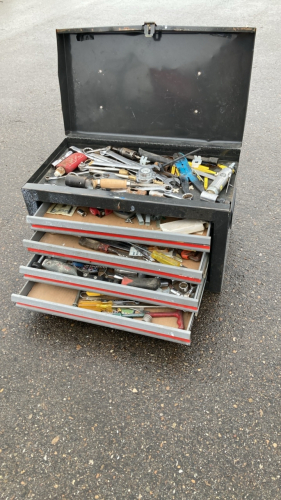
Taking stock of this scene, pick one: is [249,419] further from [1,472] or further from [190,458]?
[1,472]

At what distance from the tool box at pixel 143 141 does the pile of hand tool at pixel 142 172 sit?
0.05 meters

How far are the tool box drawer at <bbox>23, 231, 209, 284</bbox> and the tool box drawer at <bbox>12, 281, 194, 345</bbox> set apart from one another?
19 cm

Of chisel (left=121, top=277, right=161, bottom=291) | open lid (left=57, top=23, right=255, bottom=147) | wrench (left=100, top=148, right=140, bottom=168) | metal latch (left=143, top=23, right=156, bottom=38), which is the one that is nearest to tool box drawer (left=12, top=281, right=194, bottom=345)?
chisel (left=121, top=277, right=161, bottom=291)

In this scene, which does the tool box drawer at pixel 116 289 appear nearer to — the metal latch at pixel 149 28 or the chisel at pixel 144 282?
the chisel at pixel 144 282

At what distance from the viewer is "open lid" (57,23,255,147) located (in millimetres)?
1823

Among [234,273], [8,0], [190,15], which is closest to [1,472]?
[234,273]

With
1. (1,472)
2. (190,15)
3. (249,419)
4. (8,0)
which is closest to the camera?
(1,472)

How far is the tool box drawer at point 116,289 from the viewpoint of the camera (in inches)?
62.4

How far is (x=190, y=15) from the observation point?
5621 mm

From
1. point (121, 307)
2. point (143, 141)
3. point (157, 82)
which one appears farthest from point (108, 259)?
point (157, 82)

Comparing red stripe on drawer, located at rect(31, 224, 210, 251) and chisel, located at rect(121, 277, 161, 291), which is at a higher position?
red stripe on drawer, located at rect(31, 224, 210, 251)

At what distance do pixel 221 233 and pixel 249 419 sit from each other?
0.78m

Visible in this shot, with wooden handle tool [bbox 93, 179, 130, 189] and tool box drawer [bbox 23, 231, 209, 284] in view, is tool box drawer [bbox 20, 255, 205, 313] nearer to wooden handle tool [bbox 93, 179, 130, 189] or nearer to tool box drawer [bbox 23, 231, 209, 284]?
tool box drawer [bbox 23, 231, 209, 284]

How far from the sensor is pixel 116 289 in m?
1.67
